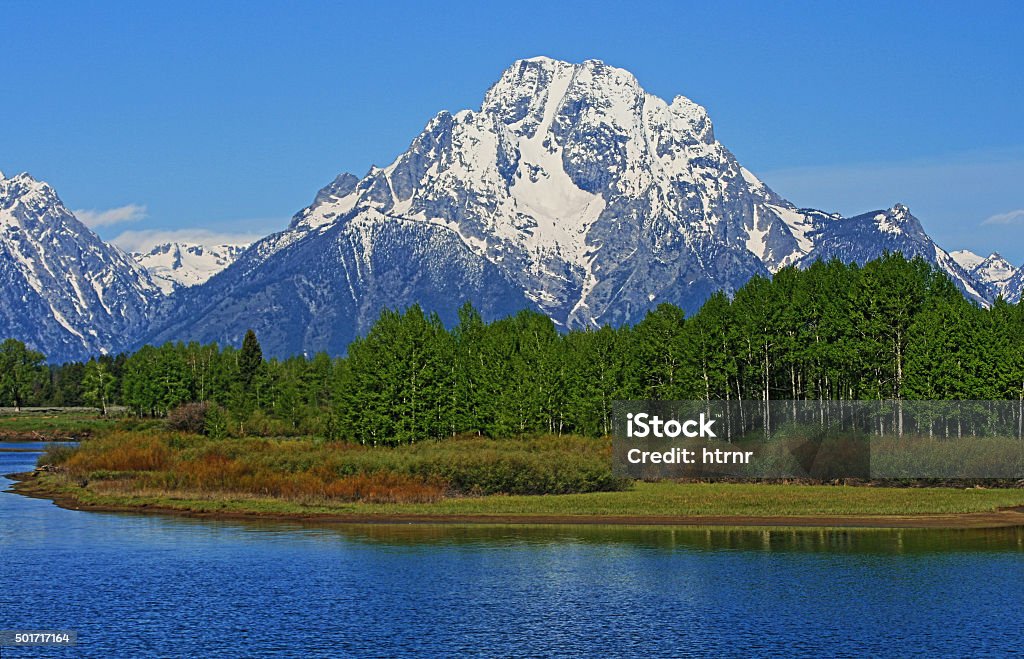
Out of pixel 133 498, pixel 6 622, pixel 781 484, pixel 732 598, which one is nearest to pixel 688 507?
pixel 781 484

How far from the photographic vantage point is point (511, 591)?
58406 millimetres

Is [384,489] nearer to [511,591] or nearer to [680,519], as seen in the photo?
[680,519]

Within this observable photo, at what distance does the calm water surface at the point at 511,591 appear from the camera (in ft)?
158

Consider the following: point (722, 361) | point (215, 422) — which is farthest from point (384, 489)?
point (215, 422)

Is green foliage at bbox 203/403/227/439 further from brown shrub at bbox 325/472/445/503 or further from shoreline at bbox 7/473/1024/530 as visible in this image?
shoreline at bbox 7/473/1024/530

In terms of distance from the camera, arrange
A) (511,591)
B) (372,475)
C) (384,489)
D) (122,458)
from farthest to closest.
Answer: (122,458) < (372,475) < (384,489) < (511,591)

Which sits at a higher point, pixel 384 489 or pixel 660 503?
pixel 384 489

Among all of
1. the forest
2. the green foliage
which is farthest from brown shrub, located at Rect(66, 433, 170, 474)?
the green foliage

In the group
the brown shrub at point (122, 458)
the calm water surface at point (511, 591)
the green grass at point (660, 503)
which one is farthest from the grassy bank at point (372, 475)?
the calm water surface at point (511, 591)

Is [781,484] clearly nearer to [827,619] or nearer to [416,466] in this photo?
[416,466]

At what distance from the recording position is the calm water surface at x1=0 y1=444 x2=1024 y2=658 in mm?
48219

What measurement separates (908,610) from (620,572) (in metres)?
15.4

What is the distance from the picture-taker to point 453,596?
57.5 metres

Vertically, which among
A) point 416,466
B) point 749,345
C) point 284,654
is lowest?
point 284,654
